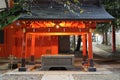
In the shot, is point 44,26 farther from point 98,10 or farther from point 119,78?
point 119,78

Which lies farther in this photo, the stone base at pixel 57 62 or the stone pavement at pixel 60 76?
the stone base at pixel 57 62

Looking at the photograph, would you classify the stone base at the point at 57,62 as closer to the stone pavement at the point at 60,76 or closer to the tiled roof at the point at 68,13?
the stone pavement at the point at 60,76

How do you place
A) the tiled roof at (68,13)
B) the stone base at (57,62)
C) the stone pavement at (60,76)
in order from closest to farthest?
the stone pavement at (60,76)
the tiled roof at (68,13)
the stone base at (57,62)

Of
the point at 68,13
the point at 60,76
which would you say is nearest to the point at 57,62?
the point at 68,13

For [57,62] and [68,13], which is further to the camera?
[57,62]

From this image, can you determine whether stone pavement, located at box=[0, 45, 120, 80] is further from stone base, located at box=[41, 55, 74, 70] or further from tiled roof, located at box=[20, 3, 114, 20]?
tiled roof, located at box=[20, 3, 114, 20]

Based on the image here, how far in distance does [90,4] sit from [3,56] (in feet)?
37.0

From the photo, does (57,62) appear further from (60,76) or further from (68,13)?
(60,76)

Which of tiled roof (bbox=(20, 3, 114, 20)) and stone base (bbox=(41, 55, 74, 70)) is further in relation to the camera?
stone base (bbox=(41, 55, 74, 70))

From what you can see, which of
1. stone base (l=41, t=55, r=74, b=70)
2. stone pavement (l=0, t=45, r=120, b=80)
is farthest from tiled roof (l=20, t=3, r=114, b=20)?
stone pavement (l=0, t=45, r=120, b=80)

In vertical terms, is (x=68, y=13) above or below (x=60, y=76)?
above

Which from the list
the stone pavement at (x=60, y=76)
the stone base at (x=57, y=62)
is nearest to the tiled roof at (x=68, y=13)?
the stone base at (x=57, y=62)

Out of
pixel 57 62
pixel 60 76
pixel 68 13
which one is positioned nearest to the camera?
pixel 60 76

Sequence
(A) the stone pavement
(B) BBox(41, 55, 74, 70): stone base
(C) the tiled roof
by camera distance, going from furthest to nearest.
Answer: (B) BBox(41, 55, 74, 70): stone base → (C) the tiled roof → (A) the stone pavement
